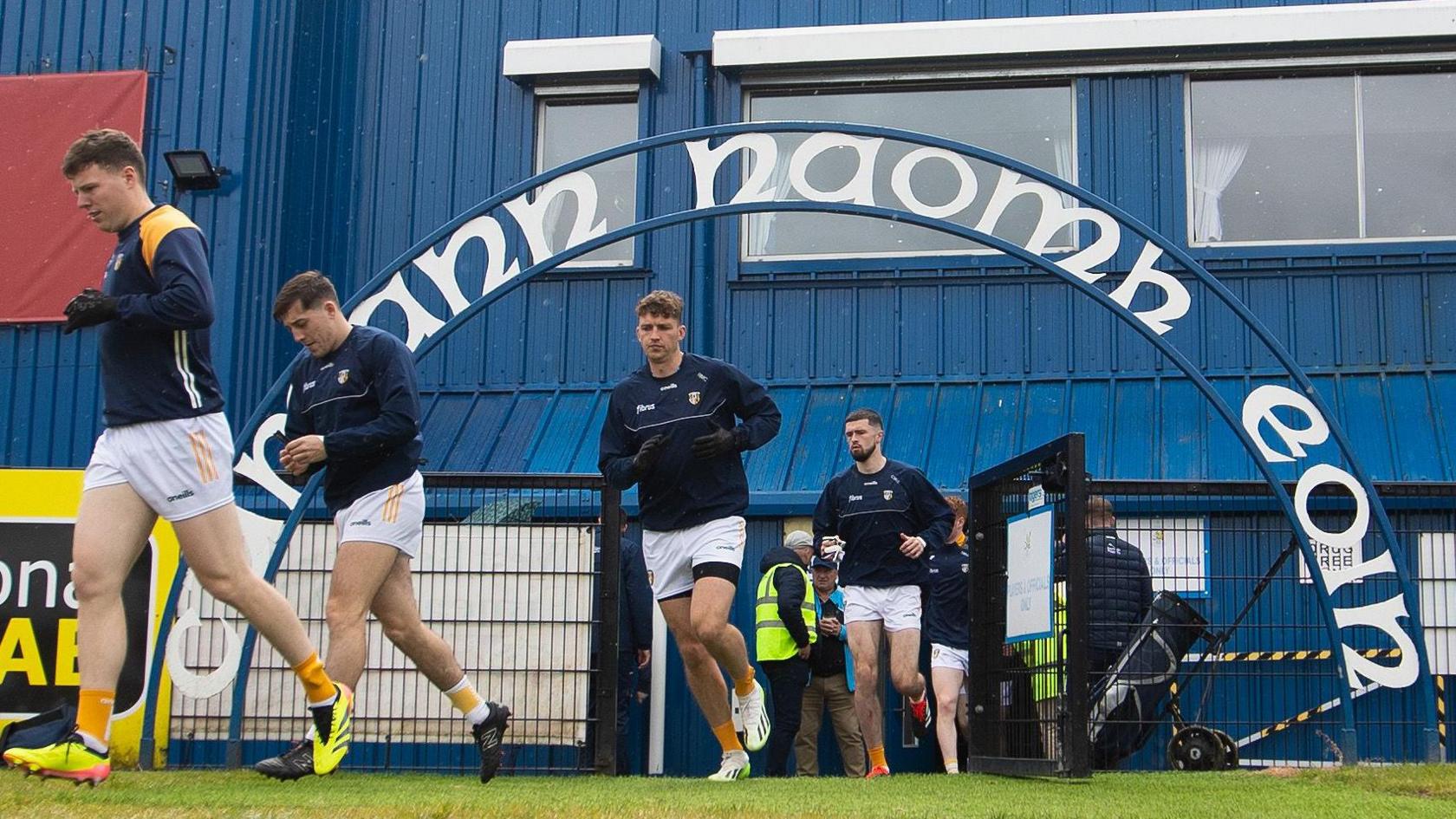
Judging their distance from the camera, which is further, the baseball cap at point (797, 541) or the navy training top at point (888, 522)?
the baseball cap at point (797, 541)

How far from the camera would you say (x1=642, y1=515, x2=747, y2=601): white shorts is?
8312mm

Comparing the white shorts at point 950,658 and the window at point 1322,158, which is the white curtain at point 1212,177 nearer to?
the window at point 1322,158

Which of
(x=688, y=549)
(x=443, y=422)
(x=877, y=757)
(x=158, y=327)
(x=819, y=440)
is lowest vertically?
(x=877, y=757)

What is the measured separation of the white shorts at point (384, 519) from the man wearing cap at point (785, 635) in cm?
434

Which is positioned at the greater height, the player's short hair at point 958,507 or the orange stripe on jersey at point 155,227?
the orange stripe on jersey at point 155,227

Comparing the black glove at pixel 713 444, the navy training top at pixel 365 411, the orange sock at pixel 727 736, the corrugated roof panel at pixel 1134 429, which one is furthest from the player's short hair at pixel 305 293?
the corrugated roof panel at pixel 1134 429

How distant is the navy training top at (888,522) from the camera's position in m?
10.5

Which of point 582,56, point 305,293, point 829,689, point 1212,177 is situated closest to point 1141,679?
point 829,689

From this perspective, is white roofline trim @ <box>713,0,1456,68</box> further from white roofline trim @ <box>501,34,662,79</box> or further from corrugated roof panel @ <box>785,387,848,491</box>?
corrugated roof panel @ <box>785,387,848,491</box>

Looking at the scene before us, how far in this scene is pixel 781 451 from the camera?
1430 cm

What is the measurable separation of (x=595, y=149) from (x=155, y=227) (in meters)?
9.64

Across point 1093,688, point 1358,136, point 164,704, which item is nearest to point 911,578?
point 1093,688

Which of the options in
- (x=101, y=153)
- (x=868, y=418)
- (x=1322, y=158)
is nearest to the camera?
(x=101, y=153)

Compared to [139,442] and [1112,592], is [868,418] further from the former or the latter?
[139,442]
